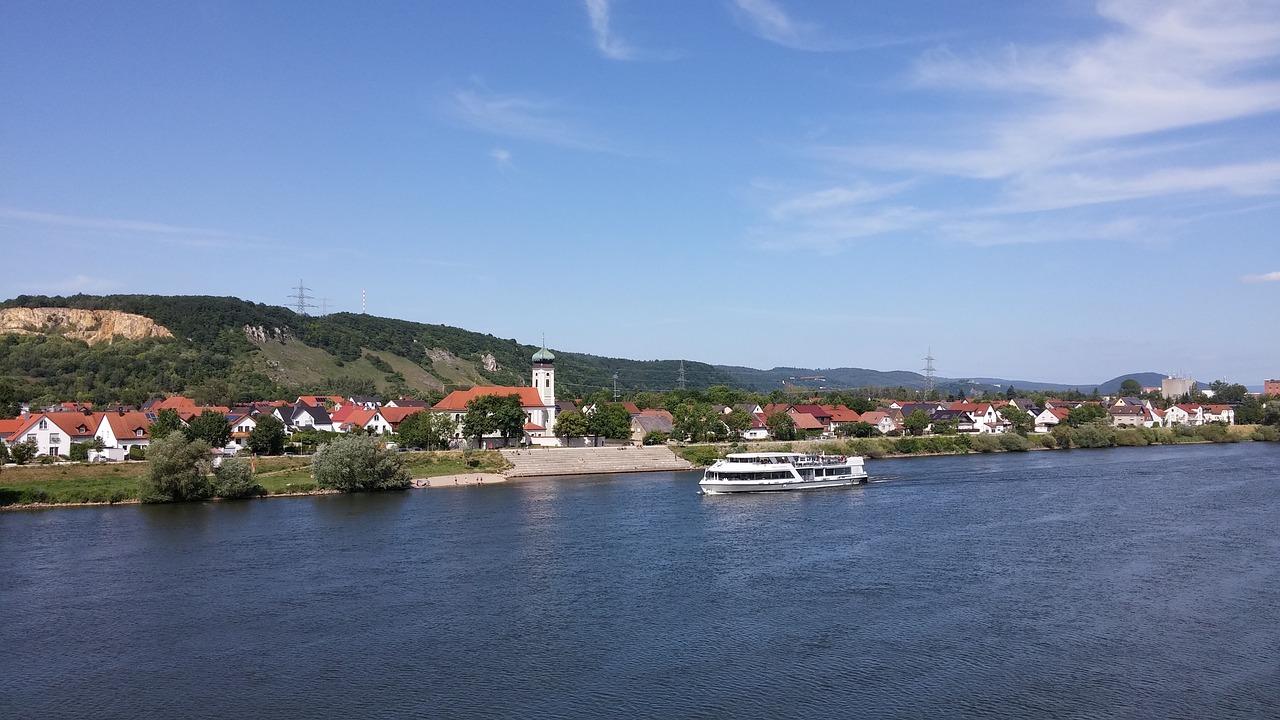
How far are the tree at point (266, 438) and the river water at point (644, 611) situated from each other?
1877cm

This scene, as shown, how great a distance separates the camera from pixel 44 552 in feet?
116

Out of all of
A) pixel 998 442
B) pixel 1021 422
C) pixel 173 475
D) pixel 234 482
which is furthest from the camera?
pixel 1021 422

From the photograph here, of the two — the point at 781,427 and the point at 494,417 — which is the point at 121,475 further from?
the point at 781,427

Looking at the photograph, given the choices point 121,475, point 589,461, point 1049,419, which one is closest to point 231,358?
point 121,475

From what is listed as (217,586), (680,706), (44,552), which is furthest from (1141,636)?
(44,552)

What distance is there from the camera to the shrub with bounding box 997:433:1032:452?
86312 millimetres

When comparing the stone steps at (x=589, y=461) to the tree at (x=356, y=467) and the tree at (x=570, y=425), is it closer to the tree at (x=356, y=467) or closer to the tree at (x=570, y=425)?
the tree at (x=570, y=425)

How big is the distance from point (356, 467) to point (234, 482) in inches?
245

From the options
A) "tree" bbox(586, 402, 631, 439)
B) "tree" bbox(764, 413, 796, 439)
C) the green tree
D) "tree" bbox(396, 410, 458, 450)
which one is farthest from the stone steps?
the green tree

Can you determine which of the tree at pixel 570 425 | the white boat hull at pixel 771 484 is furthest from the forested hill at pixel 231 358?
the white boat hull at pixel 771 484

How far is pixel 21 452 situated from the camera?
58062 mm

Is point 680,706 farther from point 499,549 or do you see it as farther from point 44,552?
point 44,552

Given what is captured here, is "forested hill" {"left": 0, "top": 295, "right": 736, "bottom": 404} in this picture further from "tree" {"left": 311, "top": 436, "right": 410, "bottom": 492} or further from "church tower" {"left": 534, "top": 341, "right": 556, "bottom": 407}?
"tree" {"left": 311, "top": 436, "right": 410, "bottom": 492}

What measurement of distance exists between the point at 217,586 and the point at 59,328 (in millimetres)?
128511
